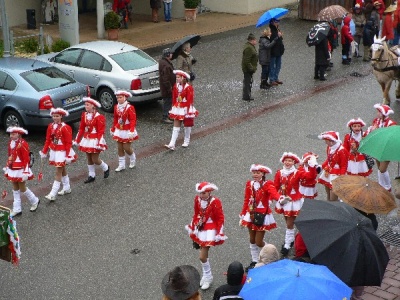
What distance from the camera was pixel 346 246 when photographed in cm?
794

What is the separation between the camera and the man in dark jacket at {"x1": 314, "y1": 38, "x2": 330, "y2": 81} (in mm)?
19875

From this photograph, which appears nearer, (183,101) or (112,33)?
(183,101)

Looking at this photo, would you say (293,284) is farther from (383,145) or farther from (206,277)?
(383,145)

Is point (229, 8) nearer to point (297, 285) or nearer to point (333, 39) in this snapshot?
point (333, 39)

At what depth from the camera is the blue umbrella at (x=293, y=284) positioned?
21.7ft

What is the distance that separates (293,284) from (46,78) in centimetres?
1071

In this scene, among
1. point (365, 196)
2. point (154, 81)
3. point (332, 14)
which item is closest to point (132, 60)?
point (154, 81)

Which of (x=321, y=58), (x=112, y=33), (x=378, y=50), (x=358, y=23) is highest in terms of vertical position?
(x=378, y=50)

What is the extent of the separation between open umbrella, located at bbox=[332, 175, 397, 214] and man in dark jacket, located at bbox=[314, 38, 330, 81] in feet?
35.1

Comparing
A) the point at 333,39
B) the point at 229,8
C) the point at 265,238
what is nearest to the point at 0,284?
the point at 265,238

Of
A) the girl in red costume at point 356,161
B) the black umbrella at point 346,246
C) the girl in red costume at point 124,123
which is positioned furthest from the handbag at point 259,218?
the girl in red costume at point 124,123

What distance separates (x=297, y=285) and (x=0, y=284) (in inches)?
191

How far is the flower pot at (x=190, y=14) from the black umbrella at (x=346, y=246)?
67.6ft

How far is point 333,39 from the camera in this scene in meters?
21.7
